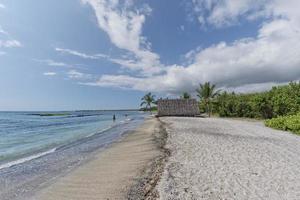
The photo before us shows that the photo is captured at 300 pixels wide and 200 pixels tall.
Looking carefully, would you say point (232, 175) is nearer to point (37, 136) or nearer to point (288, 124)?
point (288, 124)

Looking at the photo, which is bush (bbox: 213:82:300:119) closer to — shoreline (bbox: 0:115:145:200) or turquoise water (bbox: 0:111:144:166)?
turquoise water (bbox: 0:111:144:166)

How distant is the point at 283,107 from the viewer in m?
27.7

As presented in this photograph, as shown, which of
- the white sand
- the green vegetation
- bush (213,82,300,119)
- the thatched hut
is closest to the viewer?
the white sand

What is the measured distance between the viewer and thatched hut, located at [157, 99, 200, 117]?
47.1 metres

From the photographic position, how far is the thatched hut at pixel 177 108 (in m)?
47.1

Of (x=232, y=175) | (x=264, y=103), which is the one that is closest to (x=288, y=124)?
(x=264, y=103)

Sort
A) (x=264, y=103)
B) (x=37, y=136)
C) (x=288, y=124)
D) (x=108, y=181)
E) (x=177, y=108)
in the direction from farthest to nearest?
(x=177, y=108)
(x=264, y=103)
(x=37, y=136)
(x=288, y=124)
(x=108, y=181)

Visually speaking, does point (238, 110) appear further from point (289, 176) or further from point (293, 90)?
point (289, 176)

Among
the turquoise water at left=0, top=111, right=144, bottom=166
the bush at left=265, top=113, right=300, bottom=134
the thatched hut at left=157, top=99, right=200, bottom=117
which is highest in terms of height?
the thatched hut at left=157, top=99, right=200, bottom=117

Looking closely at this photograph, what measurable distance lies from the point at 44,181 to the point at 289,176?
670cm

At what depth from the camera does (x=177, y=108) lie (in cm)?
4775

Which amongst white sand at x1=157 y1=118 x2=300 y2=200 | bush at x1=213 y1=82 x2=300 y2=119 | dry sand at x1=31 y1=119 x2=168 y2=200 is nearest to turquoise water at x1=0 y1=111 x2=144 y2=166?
dry sand at x1=31 y1=119 x2=168 y2=200

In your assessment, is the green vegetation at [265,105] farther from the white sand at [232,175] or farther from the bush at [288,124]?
the white sand at [232,175]

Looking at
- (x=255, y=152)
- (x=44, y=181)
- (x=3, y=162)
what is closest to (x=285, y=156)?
(x=255, y=152)
